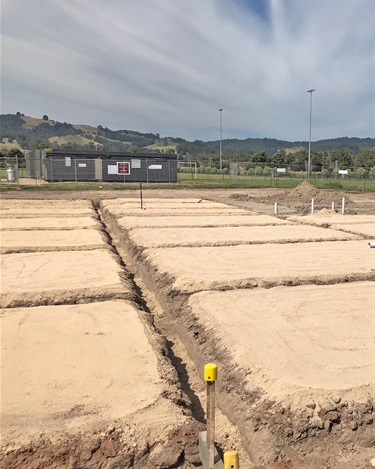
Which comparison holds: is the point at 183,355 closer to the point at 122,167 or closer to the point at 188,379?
the point at 188,379

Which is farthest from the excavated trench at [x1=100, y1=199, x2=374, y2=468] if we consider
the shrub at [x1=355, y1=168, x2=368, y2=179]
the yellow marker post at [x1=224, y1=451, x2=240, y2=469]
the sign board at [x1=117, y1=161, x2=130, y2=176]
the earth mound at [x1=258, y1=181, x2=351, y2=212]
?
the shrub at [x1=355, y1=168, x2=368, y2=179]

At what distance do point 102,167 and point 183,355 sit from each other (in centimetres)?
3492

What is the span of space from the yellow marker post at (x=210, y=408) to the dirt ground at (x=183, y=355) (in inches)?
11.0

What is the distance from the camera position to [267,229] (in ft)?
44.2

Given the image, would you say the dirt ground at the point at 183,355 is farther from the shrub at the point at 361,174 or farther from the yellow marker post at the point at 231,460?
the shrub at the point at 361,174

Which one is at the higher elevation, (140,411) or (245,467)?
(140,411)

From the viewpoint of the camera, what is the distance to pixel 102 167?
3872cm

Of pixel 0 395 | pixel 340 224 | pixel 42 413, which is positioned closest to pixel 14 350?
pixel 0 395

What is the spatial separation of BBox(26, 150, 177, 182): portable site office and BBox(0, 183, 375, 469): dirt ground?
29323mm

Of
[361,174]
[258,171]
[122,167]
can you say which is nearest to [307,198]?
[122,167]

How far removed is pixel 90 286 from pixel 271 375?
147 inches

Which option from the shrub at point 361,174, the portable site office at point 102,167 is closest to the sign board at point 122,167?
the portable site office at point 102,167

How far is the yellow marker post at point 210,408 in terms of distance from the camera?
2.83 meters

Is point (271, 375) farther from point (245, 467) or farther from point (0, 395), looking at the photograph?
point (0, 395)
